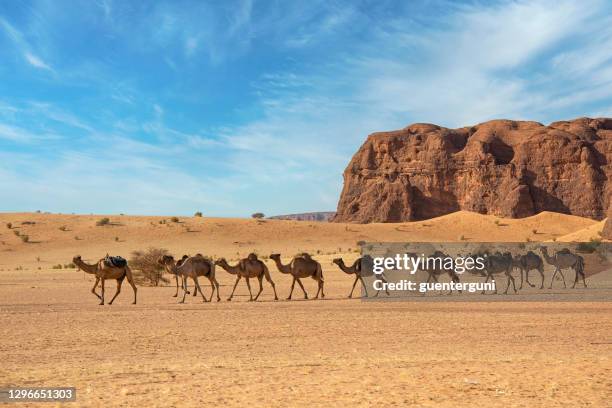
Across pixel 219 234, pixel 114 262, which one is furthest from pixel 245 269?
pixel 219 234

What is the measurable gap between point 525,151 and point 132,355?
11013 centimetres

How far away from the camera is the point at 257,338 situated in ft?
39.1

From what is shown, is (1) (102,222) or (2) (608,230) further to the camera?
(1) (102,222)

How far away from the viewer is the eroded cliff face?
10631 centimetres

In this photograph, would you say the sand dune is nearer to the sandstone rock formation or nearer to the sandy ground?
the sandstone rock formation

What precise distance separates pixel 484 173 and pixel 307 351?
340 ft

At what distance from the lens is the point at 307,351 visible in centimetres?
1035

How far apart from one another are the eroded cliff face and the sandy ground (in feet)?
289

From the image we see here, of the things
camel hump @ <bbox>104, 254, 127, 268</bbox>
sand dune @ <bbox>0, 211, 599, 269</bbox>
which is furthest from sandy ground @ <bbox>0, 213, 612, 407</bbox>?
sand dune @ <bbox>0, 211, 599, 269</bbox>

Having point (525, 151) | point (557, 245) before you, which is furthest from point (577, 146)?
point (557, 245)

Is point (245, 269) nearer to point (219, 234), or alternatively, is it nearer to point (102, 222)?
point (219, 234)

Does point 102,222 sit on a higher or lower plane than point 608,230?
higher

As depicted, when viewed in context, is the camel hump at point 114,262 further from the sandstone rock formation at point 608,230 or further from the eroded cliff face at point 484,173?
the eroded cliff face at point 484,173

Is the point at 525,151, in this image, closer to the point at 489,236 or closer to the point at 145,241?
the point at 489,236
